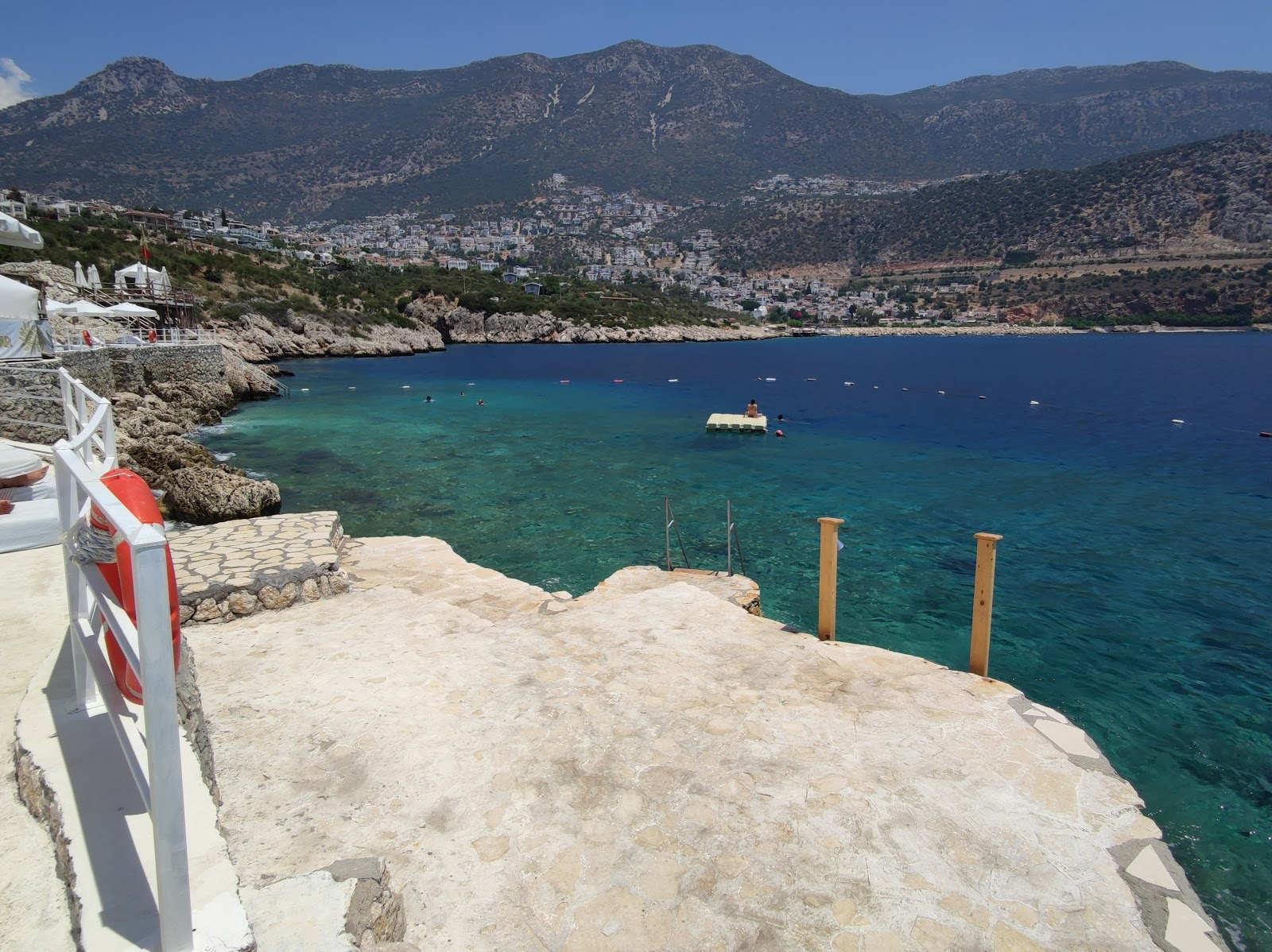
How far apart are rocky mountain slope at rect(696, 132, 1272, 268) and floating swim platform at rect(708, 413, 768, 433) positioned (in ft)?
383

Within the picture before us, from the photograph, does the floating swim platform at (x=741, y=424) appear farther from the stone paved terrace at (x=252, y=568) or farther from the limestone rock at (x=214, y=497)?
the stone paved terrace at (x=252, y=568)

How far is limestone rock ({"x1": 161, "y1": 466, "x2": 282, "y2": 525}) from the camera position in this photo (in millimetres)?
14117

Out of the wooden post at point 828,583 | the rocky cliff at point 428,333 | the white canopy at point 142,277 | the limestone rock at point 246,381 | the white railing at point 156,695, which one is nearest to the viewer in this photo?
the white railing at point 156,695

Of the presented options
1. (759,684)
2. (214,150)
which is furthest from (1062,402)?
(214,150)

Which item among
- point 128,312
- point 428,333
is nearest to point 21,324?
point 128,312

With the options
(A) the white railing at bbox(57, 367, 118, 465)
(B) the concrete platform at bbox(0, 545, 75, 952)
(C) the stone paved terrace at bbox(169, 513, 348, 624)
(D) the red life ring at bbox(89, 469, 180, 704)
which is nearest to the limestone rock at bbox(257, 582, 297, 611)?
(C) the stone paved terrace at bbox(169, 513, 348, 624)

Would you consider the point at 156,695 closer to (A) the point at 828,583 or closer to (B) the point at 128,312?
(A) the point at 828,583

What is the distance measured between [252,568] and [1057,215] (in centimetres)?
14208

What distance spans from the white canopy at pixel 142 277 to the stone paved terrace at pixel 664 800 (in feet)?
129

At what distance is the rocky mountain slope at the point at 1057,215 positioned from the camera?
108 meters

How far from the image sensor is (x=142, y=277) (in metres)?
37.2

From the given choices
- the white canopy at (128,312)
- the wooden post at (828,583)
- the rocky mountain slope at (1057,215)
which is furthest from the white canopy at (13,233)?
the rocky mountain slope at (1057,215)

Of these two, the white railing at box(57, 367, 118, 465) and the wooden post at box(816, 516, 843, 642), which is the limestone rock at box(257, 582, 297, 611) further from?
the wooden post at box(816, 516, 843, 642)

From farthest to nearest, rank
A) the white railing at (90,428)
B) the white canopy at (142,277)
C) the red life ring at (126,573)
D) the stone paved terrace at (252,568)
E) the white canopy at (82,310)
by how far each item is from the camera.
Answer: the white canopy at (142,277) < the white canopy at (82,310) < the stone paved terrace at (252,568) < the white railing at (90,428) < the red life ring at (126,573)
